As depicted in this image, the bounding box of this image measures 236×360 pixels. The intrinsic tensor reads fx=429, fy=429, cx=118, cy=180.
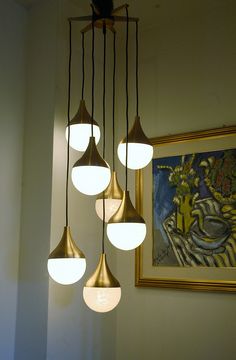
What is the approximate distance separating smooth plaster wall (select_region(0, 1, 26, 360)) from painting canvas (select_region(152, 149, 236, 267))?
747 mm

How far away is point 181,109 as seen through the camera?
2355 mm

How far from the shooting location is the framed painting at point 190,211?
211 centimetres

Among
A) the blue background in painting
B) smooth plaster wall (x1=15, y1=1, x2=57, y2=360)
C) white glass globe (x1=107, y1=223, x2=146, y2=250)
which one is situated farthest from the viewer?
the blue background in painting

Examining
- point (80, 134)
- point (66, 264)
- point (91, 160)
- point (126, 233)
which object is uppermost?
point (80, 134)

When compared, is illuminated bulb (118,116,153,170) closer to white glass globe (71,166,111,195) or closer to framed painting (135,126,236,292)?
white glass globe (71,166,111,195)

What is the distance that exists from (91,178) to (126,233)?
0.21 m

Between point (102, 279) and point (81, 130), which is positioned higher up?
point (81, 130)

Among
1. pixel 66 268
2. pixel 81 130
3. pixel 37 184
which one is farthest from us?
pixel 37 184

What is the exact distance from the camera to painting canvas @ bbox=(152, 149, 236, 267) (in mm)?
2109

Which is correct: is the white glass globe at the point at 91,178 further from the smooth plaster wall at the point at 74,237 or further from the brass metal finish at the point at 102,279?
the smooth plaster wall at the point at 74,237

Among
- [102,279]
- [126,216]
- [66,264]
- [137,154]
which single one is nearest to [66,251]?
[66,264]

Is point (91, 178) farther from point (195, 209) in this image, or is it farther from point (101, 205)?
point (195, 209)

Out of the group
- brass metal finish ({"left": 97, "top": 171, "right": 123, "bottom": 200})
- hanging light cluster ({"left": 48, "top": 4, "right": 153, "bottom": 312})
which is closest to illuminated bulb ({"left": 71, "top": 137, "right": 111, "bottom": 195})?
hanging light cluster ({"left": 48, "top": 4, "right": 153, "bottom": 312})

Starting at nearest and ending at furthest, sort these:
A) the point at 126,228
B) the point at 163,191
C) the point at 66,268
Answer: the point at 126,228
the point at 66,268
the point at 163,191
